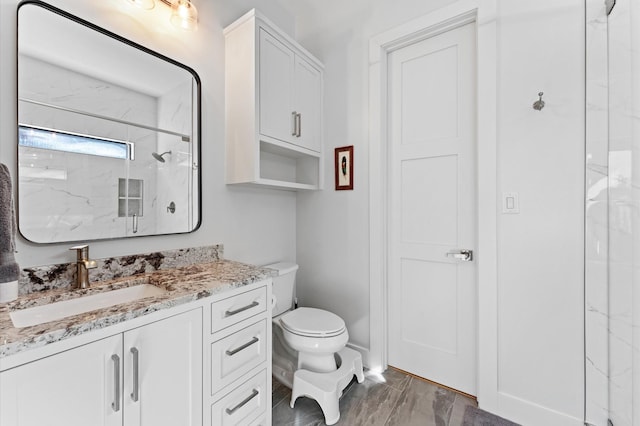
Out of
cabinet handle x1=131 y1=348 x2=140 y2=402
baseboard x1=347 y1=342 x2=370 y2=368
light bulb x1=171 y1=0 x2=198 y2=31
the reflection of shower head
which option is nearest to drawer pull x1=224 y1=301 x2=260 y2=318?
cabinet handle x1=131 y1=348 x2=140 y2=402

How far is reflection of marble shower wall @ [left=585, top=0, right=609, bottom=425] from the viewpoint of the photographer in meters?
1.26

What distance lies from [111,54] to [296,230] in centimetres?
161

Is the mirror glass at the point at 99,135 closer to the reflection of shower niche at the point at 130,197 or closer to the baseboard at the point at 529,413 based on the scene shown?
the reflection of shower niche at the point at 130,197

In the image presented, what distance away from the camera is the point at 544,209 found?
4.70ft

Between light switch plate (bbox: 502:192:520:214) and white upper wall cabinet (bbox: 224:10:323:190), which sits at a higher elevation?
white upper wall cabinet (bbox: 224:10:323:190)

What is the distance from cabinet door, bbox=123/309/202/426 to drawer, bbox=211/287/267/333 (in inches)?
2.9

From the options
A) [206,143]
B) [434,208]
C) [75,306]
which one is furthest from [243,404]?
[434,208]

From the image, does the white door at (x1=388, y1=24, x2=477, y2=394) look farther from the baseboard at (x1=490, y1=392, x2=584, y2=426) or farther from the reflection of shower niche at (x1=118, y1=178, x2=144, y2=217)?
the reflection of shower niche at (x1=118, y1=178, x2=144, y2=217)

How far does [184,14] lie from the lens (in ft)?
4.90

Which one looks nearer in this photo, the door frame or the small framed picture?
the door frame

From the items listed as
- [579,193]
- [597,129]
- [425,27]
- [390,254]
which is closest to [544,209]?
[579,193]

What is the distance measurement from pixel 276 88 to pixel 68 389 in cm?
169

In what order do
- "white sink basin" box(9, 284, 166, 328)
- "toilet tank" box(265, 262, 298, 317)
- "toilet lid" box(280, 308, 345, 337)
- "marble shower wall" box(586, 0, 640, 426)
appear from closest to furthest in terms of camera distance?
"white sink basin" box(9, 284, 166, 328)
"marble shower wall" box(586, 0, 640, 426)
"toilet lid" box(280, 308, 345, 337)
"toilet tank" box(265, 262, 298, 317)

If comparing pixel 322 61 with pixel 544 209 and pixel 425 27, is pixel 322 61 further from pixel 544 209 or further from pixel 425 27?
pixel 544 209
